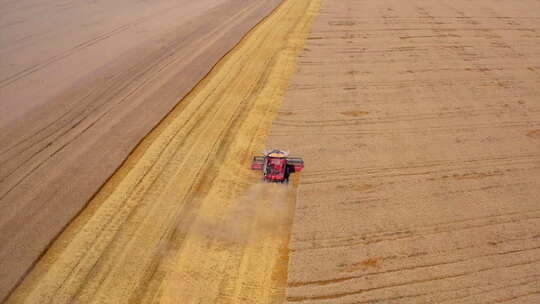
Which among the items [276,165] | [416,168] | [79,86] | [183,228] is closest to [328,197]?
[276,165]

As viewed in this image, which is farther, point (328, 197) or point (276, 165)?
point (276, 165)

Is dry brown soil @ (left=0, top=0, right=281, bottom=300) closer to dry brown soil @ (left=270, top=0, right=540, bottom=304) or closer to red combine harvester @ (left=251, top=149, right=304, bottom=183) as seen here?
red combine harvester @ (left=251, top=149, right=304, bottom=183)

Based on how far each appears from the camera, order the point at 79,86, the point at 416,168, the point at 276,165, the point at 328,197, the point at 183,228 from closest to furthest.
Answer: the point at 183,228
the point at 328,197
the point at 276,165
the point at 416,168
the point at 79,86

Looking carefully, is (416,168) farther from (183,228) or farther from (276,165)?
(183,228)

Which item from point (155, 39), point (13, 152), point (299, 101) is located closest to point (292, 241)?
point (299, 101)

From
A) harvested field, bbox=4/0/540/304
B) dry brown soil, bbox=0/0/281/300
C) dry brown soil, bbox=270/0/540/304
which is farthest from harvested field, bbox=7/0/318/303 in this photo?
dry brown soil, bbox=270/0/540/304

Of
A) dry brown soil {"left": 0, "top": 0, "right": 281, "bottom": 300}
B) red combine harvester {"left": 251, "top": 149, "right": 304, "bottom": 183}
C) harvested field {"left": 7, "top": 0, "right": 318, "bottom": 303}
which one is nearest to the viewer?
harvested field {"left": 7, "top": 0, "right": 318, "bottom": 303}
